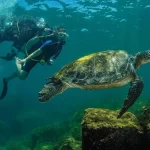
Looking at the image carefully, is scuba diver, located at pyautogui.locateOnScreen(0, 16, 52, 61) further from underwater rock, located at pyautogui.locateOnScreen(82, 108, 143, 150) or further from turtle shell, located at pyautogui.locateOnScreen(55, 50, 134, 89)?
underwater rock, located at pyautogui.locateOnScreen(82, 108, 143, 150)

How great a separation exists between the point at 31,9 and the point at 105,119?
23.8 metres

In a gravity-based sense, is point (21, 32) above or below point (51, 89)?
below

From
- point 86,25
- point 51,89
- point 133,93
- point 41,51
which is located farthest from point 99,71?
point 86,25

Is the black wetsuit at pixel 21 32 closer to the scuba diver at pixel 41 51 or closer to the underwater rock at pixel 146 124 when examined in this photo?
the scuba diver at pixel 41 51

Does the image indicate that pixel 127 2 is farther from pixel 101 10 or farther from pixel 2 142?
pixel 2 142

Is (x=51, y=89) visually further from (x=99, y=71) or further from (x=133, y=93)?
(x=133, y=93)

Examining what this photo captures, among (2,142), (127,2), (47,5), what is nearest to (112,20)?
(127,2)

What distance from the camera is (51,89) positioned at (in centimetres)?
541

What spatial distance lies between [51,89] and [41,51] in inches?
155

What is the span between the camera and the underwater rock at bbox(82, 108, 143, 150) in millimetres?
3699

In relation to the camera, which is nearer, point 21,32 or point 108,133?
Result: point 108,133

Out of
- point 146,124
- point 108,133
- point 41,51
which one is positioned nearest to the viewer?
point 108,133

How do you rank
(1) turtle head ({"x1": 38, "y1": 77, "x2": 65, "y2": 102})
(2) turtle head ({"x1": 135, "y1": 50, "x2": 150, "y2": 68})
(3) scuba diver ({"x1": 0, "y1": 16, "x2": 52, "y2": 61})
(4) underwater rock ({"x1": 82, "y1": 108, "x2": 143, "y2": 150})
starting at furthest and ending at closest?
(3) scuba diver ({"x1": 0, "y1": 16, "x2": 52, "y2": 61}), (2) turtle head ({"x1": 135, "y1": 50, "x2": 150, "y2": 68}), (1) turtle head ({"x1": 38, "y1": 77, "x2": 65, "y2": 102}), (4) underwater rock ({"x1": 82, "y1": 108, "x2": 143, "y2": 150})

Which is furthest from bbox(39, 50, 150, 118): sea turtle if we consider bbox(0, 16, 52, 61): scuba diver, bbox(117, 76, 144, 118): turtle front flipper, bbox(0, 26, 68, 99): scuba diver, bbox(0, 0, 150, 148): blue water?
bbox(0, 0, 150, 148): blue water
